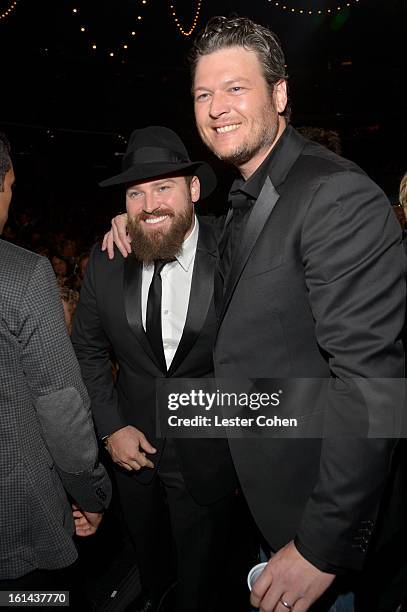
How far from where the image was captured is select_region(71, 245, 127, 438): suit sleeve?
2314 mm

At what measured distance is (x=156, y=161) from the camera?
7.47 ft

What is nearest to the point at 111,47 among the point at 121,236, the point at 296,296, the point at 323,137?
the point at 323,137

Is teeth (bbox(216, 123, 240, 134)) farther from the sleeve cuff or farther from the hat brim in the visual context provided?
the sleeve cuff

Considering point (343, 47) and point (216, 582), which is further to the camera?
point (343, 47)

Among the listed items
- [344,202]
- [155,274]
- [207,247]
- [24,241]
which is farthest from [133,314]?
[24,241]

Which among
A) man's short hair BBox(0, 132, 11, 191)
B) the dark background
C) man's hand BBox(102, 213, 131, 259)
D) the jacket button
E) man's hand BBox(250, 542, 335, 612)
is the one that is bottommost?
the jacket button

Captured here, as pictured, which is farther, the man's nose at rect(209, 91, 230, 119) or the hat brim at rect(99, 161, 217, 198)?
the hat brim at rect(99, 161, 217, 198)

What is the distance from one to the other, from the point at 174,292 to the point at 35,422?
0.91 metres

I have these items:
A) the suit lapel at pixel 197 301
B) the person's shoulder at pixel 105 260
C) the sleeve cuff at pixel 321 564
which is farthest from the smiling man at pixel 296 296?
the person's shoulder at pixel 105 260

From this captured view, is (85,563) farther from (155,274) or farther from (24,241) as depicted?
(24,241)

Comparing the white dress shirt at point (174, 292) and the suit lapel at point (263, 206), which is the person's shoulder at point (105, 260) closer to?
Result: the white dress shirt at point (174, 292)

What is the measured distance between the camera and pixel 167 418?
2.23 metres

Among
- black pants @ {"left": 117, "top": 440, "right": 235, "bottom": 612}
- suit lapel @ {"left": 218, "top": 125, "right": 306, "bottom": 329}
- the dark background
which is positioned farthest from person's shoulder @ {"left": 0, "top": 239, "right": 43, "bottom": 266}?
the dark background

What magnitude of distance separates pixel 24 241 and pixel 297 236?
9215mm
